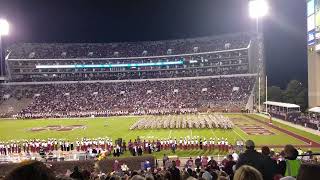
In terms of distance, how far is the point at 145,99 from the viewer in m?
70.4

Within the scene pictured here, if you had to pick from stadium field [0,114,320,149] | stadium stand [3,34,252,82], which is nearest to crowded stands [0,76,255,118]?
stadium stand [3,34,252,82]

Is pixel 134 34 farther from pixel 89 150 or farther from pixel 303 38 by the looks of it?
pixel 89 150

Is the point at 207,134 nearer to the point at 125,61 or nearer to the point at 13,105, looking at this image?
the point at 13,105

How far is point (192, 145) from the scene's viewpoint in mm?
25516

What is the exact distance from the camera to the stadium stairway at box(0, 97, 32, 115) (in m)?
67.9

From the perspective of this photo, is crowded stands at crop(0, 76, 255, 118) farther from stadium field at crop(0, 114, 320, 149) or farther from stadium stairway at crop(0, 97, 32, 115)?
stadium field at crop(0, 114, 320, 149)

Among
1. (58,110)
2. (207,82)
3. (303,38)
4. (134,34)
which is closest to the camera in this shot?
(303,38)

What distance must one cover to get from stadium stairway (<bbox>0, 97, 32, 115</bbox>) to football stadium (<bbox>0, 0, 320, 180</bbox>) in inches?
7.0

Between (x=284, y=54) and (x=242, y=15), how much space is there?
26.5 m

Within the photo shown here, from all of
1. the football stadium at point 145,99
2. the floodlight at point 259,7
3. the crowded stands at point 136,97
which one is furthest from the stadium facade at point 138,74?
the floodlight at point 259,7

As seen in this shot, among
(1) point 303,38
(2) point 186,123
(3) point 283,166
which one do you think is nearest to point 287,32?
(1) point 303,38

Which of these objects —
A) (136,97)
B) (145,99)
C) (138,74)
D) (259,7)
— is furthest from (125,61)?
(259,7)

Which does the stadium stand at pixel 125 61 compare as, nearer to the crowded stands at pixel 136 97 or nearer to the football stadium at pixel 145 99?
the football stadium at pixel 145 99

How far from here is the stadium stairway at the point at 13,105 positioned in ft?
223
